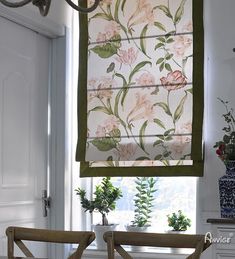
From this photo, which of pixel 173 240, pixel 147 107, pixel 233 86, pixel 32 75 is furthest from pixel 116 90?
pixel 173 240

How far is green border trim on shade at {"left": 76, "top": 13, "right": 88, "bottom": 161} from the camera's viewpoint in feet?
11.2

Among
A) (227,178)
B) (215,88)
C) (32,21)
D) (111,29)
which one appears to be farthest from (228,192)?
(32,21)

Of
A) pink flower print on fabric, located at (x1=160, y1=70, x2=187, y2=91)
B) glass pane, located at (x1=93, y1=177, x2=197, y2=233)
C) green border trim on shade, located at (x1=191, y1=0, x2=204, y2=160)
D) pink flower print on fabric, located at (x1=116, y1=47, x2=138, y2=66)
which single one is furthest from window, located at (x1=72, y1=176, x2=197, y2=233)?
pink flower print on fabric, located at (x1=116, y1=47, x2=138, y2=66)

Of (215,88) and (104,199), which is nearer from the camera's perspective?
(215,88)

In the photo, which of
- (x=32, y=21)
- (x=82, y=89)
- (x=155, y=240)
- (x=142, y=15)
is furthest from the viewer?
(x=82, y=89)

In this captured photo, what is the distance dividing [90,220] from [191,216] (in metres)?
0.71

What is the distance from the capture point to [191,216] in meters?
3.29

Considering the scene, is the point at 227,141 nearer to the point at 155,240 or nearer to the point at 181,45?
the point at 181,45

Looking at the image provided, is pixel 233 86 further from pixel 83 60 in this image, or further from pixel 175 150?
pixel 83 60

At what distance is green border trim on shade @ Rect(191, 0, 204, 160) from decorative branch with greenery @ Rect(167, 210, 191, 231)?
15.9 inches

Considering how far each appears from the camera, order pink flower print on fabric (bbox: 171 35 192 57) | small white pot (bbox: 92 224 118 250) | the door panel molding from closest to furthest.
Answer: the door panel molding < pink flower print on fabric (bbox: 171 35 192 57) < small white pot (bbox: 92 224 118 250)

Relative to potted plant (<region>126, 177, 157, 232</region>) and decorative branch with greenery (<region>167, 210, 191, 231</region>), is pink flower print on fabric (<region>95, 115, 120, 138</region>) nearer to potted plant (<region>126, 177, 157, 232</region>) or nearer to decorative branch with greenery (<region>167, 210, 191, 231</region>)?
potted plant (<region>126, 177, 157, 232</region>)

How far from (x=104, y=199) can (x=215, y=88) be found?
100cm

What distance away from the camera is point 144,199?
3.40m
